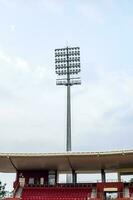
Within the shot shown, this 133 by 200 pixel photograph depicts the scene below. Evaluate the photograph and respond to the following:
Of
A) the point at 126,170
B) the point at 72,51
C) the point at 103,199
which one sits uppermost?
the point at 72,51

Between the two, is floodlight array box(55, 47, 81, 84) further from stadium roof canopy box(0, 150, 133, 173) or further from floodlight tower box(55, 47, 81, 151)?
stadium roof canopy box(0, 150, 133, 173)

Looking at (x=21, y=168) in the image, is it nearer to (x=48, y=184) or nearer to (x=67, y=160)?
(x=48, y=184)

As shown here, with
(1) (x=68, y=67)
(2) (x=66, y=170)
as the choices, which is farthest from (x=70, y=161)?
(1) (x=68, y=67)

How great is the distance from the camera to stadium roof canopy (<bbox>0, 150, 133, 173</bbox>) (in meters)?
39.6

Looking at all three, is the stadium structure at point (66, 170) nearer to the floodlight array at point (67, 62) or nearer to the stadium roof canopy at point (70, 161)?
the stadium roof canopy at point (70, 161)

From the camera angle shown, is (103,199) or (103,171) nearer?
(103,199)

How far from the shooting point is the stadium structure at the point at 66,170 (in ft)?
132

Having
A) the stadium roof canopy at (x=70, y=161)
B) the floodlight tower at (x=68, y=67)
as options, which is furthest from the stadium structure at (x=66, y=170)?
the floodlight tower at (x=68, y=67)

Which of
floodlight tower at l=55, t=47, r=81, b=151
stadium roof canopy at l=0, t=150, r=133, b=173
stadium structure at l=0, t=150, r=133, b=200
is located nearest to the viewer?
stadium roof canopy at l=0, t=150, r=133, b=173

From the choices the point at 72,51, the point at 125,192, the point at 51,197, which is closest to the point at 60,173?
the point at 51,197

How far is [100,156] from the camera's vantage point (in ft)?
131

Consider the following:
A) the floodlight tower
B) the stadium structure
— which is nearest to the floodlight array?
the floodlight tower

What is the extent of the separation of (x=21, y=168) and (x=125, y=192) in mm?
12387

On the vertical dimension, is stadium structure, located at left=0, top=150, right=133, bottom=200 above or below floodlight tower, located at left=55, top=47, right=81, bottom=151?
below
